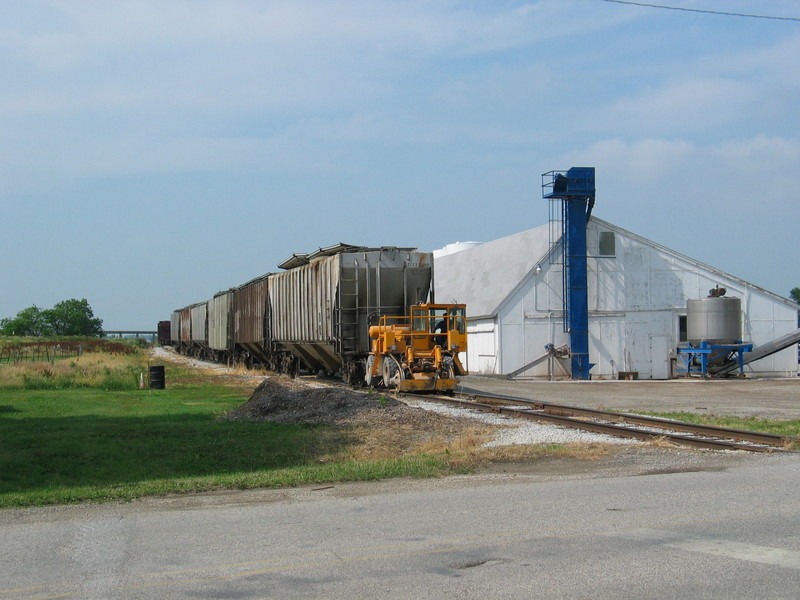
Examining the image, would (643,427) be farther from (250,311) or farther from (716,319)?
(250,311)

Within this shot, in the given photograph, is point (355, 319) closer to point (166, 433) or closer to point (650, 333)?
point (166, 433)

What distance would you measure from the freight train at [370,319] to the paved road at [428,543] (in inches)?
497

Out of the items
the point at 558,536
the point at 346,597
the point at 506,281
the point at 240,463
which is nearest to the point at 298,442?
the point at 240,463

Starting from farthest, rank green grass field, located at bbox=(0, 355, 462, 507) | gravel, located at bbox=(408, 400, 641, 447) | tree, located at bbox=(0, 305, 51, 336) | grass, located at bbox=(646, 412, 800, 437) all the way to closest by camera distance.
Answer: tree, located at bbox=(0, 305, 51, 336)
grass, located at bbox=(646, 412, 800, 437)
gravel, located at bbox=(408, 400, 641, 447)
green grass field, located at bbox=(0, 355, 462, 507)

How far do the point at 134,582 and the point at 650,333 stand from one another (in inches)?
1317

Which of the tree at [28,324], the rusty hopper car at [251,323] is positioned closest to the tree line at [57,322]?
the tree at [28,324]

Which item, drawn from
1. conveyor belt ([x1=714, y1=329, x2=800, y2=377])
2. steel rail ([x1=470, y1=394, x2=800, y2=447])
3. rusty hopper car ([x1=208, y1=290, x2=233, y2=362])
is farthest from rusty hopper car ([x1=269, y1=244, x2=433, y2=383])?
rusty hopper car ([x1=208, y1=290, x2=233, y2=362])

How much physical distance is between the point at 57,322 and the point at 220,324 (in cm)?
9915

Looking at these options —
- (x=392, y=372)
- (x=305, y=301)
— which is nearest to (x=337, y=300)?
(x=392, y=372)

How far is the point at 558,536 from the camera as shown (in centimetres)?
725

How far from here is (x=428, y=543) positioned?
710cm

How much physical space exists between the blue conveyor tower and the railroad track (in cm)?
1525

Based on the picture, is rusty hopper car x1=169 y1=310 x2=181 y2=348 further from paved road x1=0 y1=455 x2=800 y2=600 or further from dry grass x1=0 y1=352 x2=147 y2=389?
paved road x1=0 y1=455 x2=800 y2=600

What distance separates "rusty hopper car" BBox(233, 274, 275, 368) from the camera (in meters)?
35.5
